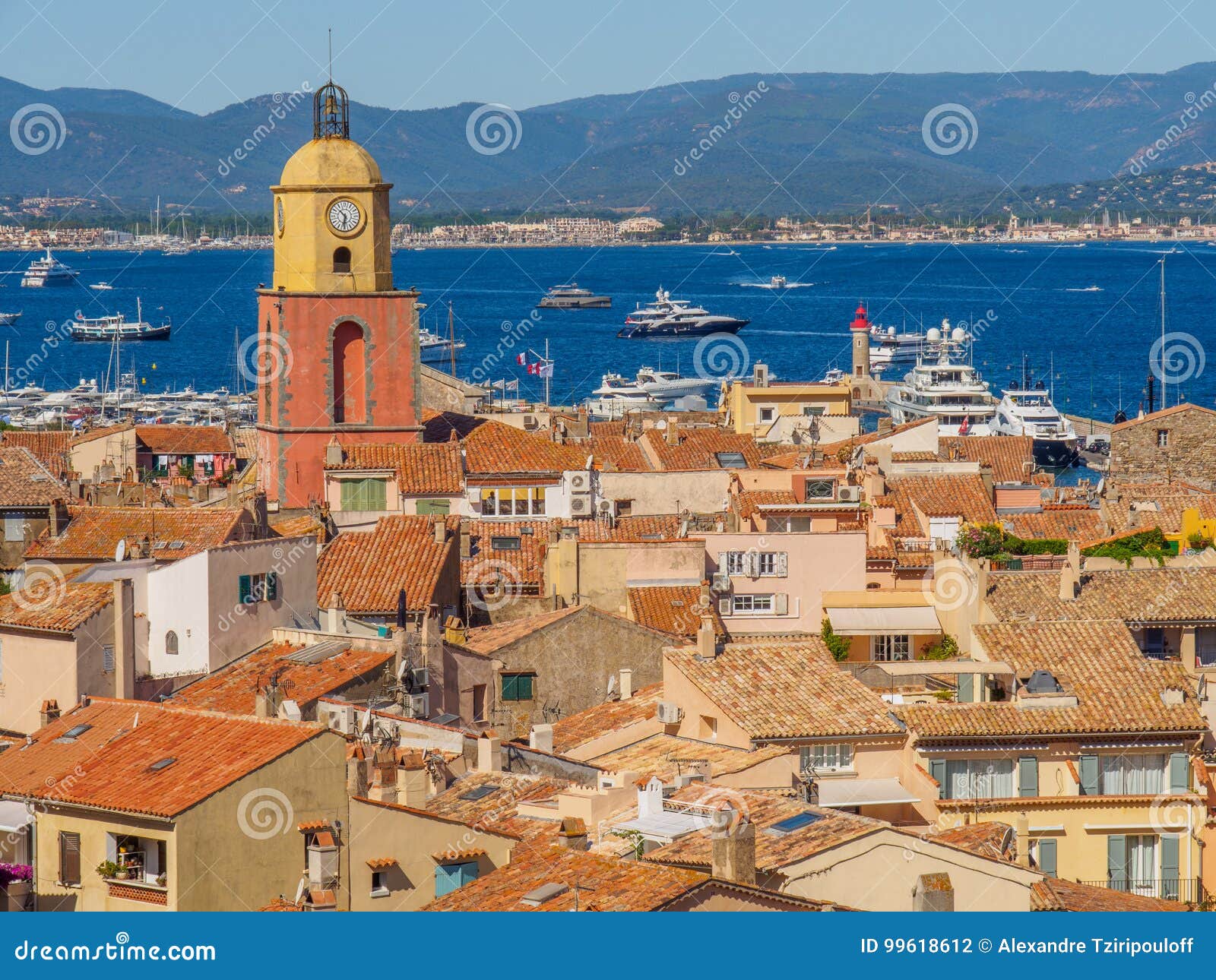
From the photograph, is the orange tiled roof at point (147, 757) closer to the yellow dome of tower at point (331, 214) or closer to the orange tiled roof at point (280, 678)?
the orange tiled roof at point (280, 678)

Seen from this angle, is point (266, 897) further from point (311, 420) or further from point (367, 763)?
point (311, 420)

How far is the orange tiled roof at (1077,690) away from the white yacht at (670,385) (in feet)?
312

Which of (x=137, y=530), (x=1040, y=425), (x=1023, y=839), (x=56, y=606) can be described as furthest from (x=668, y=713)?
(x=1040, y=425)

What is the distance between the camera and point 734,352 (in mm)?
186000

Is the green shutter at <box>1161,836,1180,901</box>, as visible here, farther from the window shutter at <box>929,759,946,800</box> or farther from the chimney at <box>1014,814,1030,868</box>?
the window shutter at <box>929,759,946,800</box>

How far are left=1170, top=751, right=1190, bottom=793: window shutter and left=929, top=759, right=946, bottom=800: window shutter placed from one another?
8.53ft

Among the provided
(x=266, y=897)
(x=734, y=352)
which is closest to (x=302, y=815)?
(x=266, y=897)

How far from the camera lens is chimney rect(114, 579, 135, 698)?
2398 centimetres

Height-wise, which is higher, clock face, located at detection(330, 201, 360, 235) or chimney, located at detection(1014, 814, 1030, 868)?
clock face, located at detection(330, 201, 360, 235)

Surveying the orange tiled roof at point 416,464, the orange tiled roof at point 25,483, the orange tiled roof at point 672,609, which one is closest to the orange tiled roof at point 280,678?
the orange tiled roof at point 672,609

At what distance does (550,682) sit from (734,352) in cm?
15846

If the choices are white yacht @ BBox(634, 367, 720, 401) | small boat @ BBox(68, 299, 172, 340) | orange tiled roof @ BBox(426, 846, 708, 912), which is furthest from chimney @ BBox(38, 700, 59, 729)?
small boat @ BBox(68, 299, 172, 340)

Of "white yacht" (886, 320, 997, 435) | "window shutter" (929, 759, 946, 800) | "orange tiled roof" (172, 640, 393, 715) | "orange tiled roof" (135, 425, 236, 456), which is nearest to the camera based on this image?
"orange tiled roof" (172, 640, 393, 715)

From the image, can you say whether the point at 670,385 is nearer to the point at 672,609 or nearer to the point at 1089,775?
the point at 672,609
